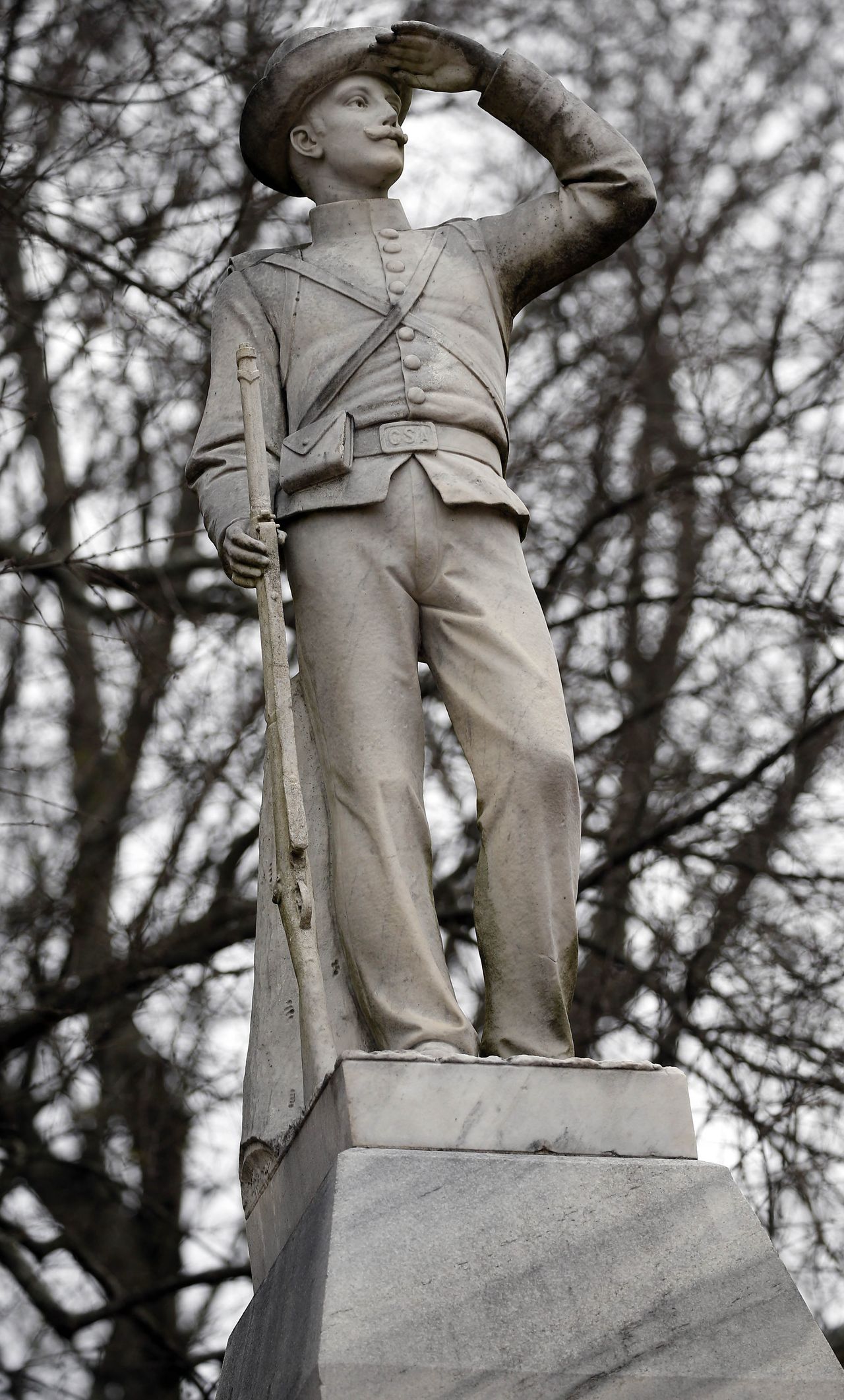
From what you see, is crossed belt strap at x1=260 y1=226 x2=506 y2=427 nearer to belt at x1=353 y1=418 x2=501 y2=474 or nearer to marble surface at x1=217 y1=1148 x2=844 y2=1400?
belt at x1=353 y1=418 x2=501 y2=474

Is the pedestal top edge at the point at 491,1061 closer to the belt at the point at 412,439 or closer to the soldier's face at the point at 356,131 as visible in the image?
the belt at the point at 412,439

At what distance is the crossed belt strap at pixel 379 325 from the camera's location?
17.0 ft

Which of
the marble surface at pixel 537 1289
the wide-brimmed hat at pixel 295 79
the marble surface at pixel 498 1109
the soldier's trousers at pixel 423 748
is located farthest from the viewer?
the wide-brimmed hat at pixel 295 79

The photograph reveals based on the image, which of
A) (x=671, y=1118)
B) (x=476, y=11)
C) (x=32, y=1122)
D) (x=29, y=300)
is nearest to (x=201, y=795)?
(x=32, y=1122)

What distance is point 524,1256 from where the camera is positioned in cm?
411

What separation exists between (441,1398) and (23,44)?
6.06 meters

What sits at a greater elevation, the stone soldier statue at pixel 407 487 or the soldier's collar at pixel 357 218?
the soldier's collar at pixel 357 218

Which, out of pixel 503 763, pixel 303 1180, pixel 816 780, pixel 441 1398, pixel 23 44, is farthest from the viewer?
pixel 816 780

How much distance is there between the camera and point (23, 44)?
28.0 feet

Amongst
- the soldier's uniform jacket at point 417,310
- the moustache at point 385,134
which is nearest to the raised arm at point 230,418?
the soldier's uniform jacket at point 417,310

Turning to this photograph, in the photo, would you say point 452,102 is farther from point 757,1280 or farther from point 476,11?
point 757,1280

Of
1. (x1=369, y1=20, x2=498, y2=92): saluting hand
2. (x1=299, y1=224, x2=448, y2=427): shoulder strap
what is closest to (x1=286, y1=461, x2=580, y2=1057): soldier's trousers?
(x1=299, y1=224, x2=448, y2=427): shoulder strap

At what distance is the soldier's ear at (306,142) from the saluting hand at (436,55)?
0.79ft

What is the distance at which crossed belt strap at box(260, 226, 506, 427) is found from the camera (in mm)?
5172
